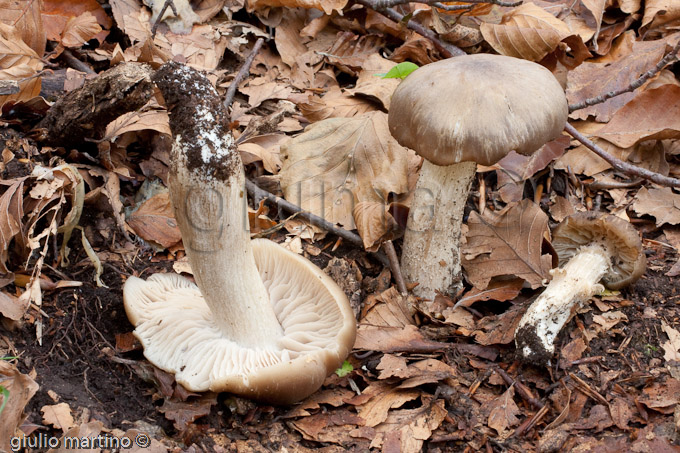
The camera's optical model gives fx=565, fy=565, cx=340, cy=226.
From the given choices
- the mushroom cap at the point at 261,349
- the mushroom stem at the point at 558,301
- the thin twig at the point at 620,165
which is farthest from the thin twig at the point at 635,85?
the mushroom cap at the point at 261,349

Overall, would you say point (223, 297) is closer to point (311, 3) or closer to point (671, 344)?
point (671, 344)

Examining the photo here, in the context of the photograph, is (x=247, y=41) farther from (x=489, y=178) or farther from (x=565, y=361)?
(x=565, y=361)

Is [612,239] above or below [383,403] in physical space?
above

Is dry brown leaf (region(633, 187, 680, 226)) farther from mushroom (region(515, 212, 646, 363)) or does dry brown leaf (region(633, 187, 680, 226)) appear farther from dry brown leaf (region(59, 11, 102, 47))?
dry brown leaf (region(59, 11, 102, 47))

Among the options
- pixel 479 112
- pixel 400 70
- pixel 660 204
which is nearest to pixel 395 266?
pixel 479 112

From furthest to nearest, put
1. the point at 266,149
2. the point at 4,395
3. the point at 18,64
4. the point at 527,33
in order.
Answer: the point at 527,33
the point at 266,149
the point at 18,64
the point at 4,395
